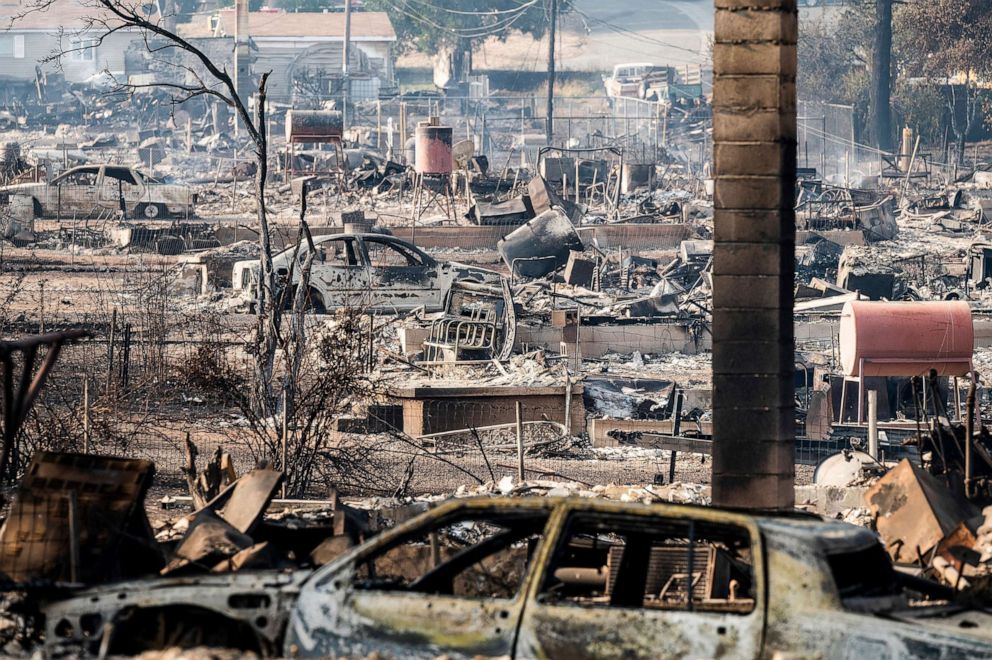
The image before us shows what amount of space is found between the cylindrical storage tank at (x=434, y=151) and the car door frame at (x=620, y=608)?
34.5 meters

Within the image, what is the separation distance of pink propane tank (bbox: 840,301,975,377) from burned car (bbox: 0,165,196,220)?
2684cm

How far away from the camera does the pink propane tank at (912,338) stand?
39.3ft

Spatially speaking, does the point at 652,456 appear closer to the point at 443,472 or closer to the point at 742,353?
the point at 443,472

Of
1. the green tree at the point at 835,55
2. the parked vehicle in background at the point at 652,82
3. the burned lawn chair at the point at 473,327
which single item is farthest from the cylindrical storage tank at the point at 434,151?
the parked vehicle in background at the point at 652,82

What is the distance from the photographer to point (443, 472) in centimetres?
1323

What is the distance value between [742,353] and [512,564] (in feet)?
6.64

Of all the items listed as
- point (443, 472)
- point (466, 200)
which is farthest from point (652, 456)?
point (466, 200)

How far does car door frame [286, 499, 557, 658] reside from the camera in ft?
18.6

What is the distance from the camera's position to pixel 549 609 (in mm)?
5648

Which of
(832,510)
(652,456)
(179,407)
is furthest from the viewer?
(179,407)

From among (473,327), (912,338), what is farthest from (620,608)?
(473,327)

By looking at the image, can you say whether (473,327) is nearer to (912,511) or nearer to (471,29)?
(912,511)

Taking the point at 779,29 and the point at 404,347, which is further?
the point at 404,347

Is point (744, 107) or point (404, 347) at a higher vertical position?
point (744, 107)
